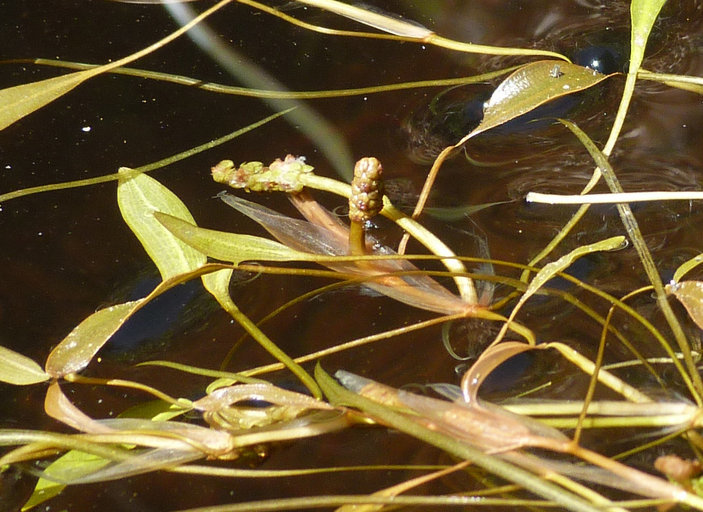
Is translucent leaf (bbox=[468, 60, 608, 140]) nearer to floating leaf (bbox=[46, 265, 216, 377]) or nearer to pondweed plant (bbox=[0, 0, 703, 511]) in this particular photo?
pondweed plant (bbox=[0, 0, 703, 511])

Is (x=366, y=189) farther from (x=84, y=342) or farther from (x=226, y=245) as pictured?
(x=84, y=342)

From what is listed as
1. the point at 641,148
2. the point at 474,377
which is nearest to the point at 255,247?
the point at 474,377

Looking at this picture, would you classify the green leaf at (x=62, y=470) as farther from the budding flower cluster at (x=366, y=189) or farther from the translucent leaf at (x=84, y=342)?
the budding flower cluster at (x=366, y=189)

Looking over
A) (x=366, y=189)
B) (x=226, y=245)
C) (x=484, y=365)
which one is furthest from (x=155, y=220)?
(x=484, y=365)

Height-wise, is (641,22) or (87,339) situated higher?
(641,22)

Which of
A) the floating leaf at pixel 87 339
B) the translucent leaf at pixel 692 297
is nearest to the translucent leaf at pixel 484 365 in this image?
the translucent leaf at pixel 692 297

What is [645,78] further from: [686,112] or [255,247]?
[255,247]

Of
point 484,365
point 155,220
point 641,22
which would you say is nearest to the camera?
point 484,365
